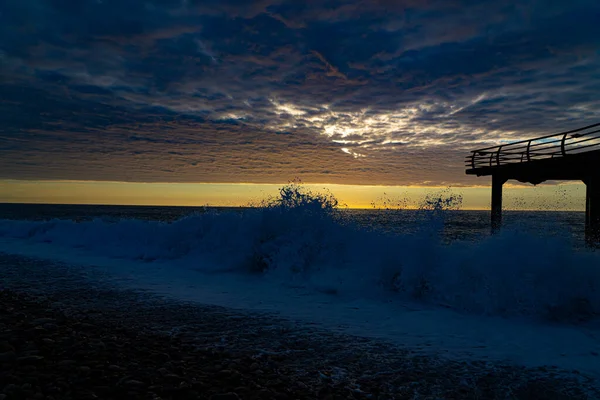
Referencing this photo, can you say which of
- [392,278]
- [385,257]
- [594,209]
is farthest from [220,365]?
[594,209]

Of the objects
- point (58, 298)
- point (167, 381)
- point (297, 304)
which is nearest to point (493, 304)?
point (297, 304)

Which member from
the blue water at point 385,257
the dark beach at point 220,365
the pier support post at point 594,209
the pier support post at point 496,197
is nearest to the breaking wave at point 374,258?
the blue water at point 385,257

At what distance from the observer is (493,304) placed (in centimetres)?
675

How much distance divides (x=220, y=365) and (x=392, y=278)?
16.9ft

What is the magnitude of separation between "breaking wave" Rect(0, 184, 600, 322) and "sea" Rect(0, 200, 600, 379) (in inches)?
1.1

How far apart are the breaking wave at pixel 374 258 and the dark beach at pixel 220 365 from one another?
296cm

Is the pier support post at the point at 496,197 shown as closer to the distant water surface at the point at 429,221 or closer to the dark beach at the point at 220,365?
the distant water surface at the point at 429,221

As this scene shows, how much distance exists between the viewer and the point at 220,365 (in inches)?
154

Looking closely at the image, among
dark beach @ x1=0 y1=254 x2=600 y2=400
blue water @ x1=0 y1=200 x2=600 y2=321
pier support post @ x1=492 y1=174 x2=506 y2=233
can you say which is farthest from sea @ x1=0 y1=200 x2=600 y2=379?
pier support post @ x1=492 y1=174 x2=506 y2=233

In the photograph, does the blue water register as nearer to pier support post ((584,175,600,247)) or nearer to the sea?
the sea

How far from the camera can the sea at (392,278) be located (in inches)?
211

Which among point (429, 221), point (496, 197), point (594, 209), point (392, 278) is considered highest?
point (496, 197)

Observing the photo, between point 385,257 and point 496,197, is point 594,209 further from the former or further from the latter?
point 385,257

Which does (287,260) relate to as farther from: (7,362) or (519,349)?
(7,362)
